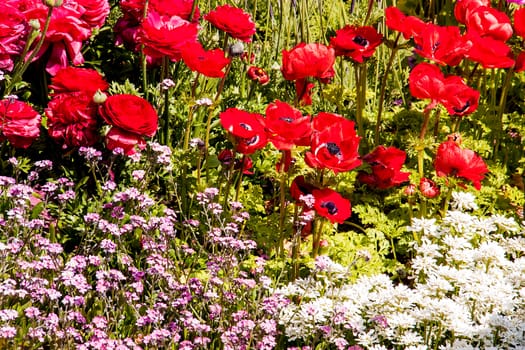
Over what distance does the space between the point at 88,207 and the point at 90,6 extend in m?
0.81

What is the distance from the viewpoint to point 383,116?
3742mm

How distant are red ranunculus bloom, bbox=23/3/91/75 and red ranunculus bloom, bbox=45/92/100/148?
0.29 meters

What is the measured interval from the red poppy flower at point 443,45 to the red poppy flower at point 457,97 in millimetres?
91

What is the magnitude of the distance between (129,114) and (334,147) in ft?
2.45

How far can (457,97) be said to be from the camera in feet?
10.3

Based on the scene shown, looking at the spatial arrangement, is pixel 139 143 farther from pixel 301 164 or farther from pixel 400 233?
pixel 400 233

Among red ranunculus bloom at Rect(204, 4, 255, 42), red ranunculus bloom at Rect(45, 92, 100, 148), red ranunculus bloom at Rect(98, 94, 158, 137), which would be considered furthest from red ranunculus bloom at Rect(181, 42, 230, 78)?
red ranunculus bloom at Rect(45, 92, 100, 148)

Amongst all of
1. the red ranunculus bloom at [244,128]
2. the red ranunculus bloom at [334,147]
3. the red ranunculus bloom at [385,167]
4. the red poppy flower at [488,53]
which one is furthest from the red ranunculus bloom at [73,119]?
the red poppy flower at [488,53]

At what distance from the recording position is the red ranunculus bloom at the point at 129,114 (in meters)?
2.90

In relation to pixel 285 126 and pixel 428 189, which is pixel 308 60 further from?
pixel 428 189

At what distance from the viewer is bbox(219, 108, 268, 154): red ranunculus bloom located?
2846 millimetres

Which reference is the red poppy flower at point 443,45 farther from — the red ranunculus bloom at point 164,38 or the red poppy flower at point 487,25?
the red ranunculus bloom at point 164,38

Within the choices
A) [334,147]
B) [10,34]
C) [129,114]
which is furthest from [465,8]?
[10,34]

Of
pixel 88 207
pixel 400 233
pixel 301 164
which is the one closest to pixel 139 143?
pixel 88 207
